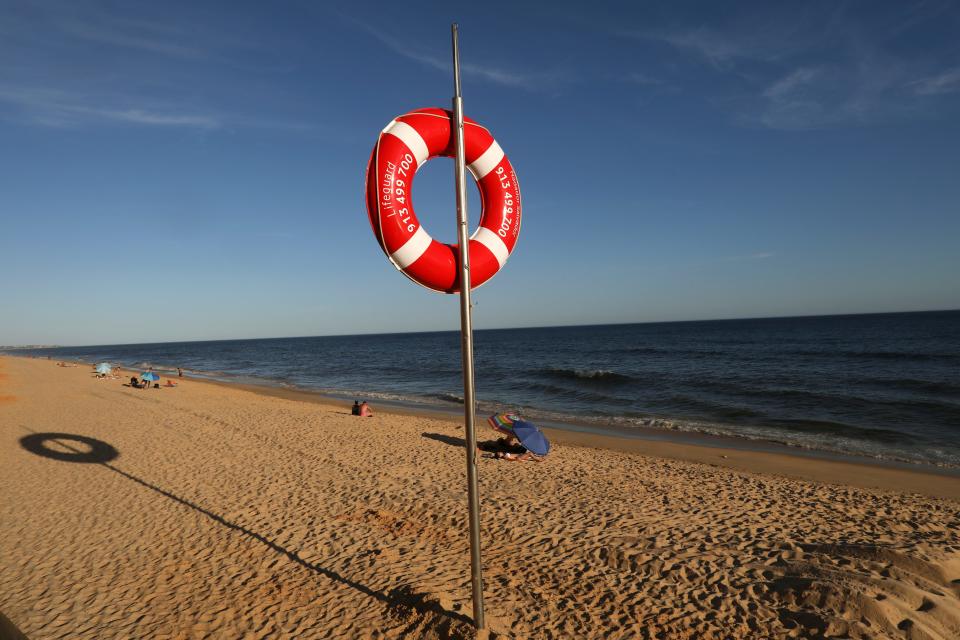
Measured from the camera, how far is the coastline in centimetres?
962

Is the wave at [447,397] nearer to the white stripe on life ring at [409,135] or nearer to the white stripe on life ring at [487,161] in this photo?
the white stripe on life ring at [487,161]

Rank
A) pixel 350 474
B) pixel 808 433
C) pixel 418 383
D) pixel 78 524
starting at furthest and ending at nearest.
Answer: pixel 418 383 → pixel 808 433 → pixel 350 474 → pixel 78 524

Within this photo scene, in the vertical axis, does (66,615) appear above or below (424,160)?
below

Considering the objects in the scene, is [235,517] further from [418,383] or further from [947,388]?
[947,388]

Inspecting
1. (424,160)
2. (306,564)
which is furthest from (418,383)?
(424,160)

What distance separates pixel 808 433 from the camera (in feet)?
46.5

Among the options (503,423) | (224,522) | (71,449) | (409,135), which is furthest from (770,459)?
(71,449)

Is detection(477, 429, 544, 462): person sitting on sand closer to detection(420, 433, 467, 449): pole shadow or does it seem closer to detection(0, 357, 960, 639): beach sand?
detection(0, 357, 960, 639): beach sand

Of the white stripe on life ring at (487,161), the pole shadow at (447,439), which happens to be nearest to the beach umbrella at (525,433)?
the pole shadow at (447,439)

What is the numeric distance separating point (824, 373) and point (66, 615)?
3207 centimetres

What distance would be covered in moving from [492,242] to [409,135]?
3.04ft

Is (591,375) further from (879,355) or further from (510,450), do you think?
(879,355)

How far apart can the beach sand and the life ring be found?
8.42ft

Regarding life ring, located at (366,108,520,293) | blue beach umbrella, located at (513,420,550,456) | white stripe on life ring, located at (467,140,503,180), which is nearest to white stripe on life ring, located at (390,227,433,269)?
life ring, located at (366,108,520,293)
